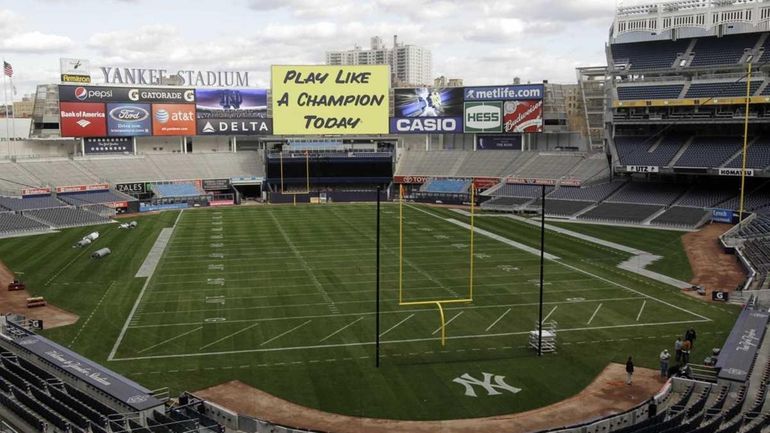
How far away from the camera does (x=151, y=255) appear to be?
140ft

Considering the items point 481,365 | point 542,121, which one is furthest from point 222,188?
point 481,365

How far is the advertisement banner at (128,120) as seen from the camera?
76625mm

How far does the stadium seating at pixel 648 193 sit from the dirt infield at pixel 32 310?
47190 mm

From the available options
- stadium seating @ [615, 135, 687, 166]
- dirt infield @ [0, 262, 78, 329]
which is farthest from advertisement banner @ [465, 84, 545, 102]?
dirt infield @ [0, 262, 78, 329]

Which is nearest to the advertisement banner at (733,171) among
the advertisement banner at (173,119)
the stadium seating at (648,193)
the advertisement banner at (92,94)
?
the stadium seating at (648,193)

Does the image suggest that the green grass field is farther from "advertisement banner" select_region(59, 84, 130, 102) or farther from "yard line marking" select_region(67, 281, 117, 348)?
"advertisement banner" select_region(59, 84, 130, 102)

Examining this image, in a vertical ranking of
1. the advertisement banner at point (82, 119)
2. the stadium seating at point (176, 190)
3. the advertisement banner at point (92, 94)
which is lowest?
the stadium seating at point (176, 190)

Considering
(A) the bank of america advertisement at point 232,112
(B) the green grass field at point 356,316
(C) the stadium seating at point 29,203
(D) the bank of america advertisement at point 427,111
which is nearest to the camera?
(B) the green grass field at point 356,316

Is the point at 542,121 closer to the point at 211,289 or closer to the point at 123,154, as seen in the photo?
the point at 123,154

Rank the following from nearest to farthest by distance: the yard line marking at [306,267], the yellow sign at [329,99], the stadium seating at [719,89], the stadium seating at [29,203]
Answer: the yard line marking at [306,267], the stadium seating at [719,89], the stadium seating at [29,203], the yellow sign at [329,99]

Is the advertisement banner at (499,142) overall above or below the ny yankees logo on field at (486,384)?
above

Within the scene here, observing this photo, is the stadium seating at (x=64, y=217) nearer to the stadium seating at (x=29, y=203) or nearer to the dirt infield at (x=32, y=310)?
the stadium seating at (x=29, y=203)

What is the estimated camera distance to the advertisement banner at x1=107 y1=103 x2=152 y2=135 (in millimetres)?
76625

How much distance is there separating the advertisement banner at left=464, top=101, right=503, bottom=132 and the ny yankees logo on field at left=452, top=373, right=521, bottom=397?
60.9 m
